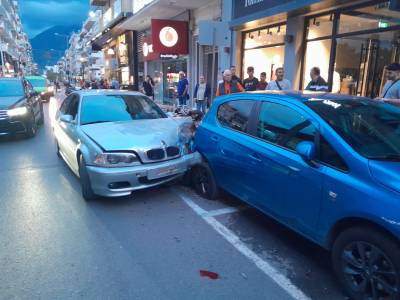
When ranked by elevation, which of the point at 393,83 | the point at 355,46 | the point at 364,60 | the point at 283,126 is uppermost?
the point at 355,46

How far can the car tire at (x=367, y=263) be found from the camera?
2.45 meters

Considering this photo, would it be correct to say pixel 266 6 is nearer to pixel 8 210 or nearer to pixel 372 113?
pixel 372 113

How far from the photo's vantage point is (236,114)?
441 cm

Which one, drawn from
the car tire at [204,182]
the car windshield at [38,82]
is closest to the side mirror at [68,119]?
the car tire at [204,182]

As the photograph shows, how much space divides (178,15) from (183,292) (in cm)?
1643

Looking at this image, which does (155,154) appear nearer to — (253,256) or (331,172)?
(253,256)

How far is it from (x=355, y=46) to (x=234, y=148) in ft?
19.8

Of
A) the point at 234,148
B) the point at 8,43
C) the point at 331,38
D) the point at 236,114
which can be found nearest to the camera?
the point at 234,148

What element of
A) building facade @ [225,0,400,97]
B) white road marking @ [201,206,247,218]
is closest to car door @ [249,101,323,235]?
white road marking @ [201,206,247,218]

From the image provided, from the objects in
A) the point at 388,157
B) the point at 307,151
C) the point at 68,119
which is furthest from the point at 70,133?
the point at 388,157

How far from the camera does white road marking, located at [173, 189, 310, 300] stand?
2.93 m

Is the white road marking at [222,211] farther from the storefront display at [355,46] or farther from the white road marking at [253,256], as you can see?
the storefront display at [355,46]

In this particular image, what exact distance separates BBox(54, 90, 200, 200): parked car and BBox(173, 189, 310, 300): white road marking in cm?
75

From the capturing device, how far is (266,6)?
9766 mm
